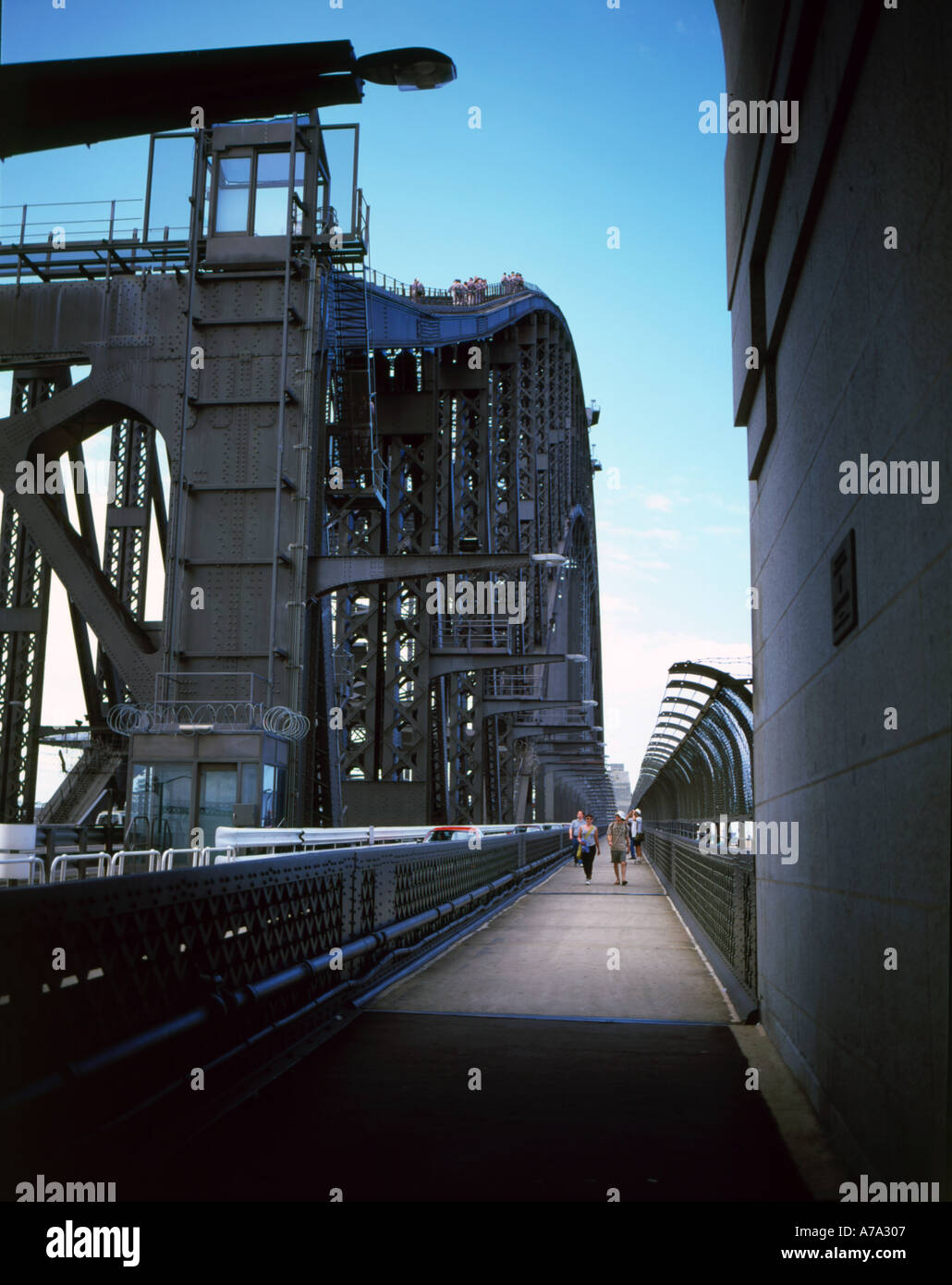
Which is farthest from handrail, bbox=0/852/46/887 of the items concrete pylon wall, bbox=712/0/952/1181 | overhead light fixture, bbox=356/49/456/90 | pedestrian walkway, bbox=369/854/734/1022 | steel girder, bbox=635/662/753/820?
steel girder, bbox=635/662/753/820

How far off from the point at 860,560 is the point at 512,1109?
3.00 m

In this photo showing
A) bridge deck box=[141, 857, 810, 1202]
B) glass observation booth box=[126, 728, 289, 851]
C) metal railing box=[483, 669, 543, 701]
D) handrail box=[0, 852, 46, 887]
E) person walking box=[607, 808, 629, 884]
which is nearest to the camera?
bridge deck box=[141, 857, 810, 1202]

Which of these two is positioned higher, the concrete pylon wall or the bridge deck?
the concrete pylon wall

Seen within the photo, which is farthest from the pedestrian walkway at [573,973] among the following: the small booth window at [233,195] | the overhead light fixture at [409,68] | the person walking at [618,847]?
the small booth window at [233,195]

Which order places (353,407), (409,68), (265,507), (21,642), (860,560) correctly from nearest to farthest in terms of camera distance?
(860,560) → (409,68) → (265,507) → (353,407) → (21,642)

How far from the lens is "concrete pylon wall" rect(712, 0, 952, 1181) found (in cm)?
353

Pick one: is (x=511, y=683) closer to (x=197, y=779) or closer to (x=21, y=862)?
(x=197, y=779)

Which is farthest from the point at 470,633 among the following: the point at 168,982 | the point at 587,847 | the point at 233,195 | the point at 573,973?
the point at 168,982

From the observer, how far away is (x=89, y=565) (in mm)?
23453

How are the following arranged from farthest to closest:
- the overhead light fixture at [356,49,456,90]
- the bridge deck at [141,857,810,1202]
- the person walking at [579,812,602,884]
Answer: the person walking at [579,812,602,884], the overhead light fixture at [356,49,456,90], the bridge deck at [141,857,810,1202]

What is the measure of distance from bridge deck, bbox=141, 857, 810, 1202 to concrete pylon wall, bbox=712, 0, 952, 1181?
0.51 meters

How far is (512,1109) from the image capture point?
552 cm

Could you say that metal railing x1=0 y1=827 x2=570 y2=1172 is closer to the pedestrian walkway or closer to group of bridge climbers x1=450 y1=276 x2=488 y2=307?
the pedestrian walkway
